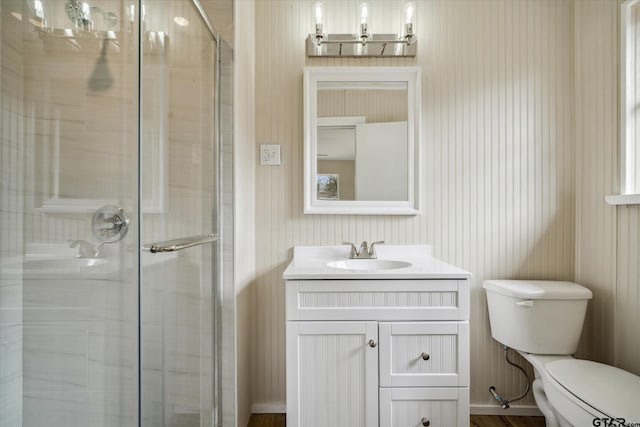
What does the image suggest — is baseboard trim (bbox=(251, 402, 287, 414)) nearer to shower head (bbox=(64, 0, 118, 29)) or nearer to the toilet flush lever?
the toilet flush lever

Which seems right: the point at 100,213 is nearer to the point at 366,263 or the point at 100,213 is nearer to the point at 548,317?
the point at 366,263

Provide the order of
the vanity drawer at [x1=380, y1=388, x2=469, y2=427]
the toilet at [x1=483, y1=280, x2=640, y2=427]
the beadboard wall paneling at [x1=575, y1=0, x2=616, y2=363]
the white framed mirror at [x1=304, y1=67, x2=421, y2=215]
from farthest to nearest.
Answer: the white framed mirror at [x1=304, y1=67, x2=421, y2=215], the beadboard wall paneling at [x1=575, y1=0, x2=616, y2=363], the vanity drawer at [x1=380, y1=388, x2=469, y2=427], the toilet at [x1=483, y1=280, x2=640, y2=427]

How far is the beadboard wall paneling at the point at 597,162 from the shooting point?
62.1 inches

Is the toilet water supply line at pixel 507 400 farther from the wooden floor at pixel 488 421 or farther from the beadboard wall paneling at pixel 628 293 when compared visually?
the beadboard wall paneling at pixel 628 293

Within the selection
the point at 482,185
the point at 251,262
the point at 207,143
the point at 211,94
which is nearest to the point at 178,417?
the point at 251,262

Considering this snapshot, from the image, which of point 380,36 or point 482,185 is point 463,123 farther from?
point 380,36

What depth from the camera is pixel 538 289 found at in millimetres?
1573

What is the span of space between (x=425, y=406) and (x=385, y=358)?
0.80 ft

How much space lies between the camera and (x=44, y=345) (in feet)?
2.51

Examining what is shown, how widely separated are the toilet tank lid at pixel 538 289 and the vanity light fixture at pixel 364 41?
125 cm

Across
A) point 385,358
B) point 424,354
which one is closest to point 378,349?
point 385,358

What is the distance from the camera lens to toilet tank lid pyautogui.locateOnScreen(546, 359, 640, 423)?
106 centimetres

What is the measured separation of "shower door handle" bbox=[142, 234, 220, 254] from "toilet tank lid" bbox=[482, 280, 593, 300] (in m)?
1.32

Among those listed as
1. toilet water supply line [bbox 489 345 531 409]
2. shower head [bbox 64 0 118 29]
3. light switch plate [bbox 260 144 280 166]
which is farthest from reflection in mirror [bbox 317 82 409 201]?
shower head [bbox 64 0 118 29]
